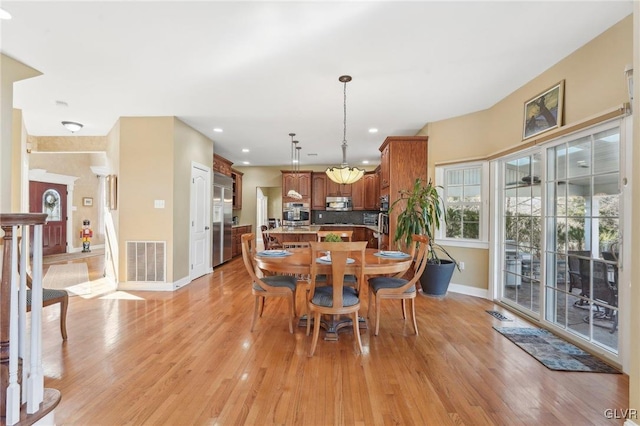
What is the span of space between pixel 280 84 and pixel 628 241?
11.0ft

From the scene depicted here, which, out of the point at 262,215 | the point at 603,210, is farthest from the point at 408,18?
the point at 262,215

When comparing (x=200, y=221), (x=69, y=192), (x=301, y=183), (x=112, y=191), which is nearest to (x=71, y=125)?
(x=112, y=191)

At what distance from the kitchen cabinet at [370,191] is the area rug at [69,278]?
6.17 metres

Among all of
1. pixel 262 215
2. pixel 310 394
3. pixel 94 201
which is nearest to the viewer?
pixel 310 394

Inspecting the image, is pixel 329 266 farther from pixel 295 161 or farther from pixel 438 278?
pixel 295 161

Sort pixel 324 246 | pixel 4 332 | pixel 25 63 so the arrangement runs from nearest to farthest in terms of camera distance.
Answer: pixel 4 332 < pixel 324 246 < pixel 25 63

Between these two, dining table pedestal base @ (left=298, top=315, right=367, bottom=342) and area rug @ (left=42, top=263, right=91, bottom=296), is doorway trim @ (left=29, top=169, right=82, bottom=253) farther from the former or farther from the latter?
A: dining table pedestal base @ (left=298, top=315, right=367, bottom=342)

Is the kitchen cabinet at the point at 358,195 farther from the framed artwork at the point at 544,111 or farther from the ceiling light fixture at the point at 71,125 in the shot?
the ceiling light fixture at the point at 71,125

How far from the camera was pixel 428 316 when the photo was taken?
3275 millimetres

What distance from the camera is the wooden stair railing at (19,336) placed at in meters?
1.33

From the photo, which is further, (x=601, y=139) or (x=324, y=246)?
(x=601, y=139)

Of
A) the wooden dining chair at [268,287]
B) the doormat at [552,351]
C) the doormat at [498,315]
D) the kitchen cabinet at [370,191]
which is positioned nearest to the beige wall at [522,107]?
the doormat at [498,315]

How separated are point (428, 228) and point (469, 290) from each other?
3.55 feet

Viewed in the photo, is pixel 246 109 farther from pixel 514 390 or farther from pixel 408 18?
pixel 514 390
